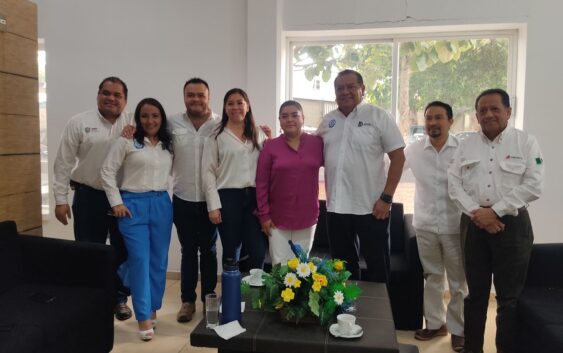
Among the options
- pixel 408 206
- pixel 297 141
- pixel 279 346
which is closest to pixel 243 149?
pixel 297 141

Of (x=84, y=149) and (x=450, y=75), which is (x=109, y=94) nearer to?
(x=84, y=149)

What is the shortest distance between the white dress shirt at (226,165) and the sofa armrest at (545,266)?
1.63 m

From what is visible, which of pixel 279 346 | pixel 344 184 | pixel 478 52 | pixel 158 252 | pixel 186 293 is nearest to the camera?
pixel 279 346

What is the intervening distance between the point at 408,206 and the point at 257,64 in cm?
171

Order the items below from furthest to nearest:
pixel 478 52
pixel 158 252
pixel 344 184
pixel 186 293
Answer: pixel 478 52
pixel 186 293
pixel 158 252
pixel 344 184

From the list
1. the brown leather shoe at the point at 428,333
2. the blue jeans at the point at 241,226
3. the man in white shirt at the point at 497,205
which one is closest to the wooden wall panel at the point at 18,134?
the blue jeans at the point at 241,226

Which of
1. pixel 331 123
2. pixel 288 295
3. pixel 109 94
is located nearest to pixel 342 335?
pixel 288 295

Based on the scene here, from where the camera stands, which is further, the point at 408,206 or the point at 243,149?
the point at 408,206

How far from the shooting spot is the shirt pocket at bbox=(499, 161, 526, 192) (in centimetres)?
228

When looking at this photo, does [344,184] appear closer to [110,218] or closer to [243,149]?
[243,149]

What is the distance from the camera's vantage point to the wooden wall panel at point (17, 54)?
2.64 m

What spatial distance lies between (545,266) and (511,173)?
0.60 m

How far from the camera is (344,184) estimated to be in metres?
2.61

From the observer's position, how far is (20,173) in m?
2.76
